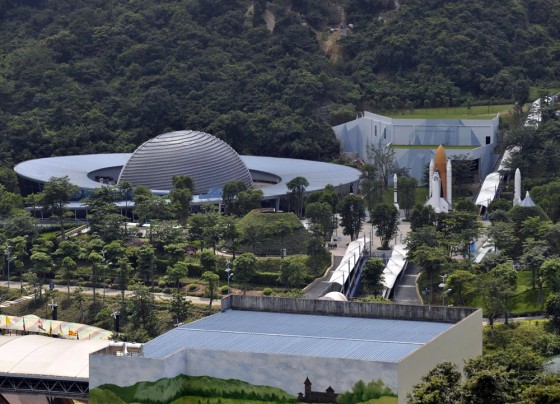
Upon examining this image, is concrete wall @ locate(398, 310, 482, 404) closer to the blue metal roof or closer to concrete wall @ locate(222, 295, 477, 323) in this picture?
the blue metal roof

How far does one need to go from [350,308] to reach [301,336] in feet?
13.5

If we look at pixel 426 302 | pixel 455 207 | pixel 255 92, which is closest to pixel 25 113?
pixel 255 92

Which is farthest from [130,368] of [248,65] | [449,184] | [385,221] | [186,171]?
[248,65]

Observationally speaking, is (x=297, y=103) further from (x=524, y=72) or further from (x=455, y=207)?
(x=455, y=207)

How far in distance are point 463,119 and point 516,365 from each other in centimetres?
5976

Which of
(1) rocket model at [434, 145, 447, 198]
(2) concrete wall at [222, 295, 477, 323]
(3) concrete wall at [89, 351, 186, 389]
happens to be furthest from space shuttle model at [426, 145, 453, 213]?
(3) concrete wall at [89, 351, 186, 389]

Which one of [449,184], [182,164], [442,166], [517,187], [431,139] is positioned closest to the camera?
[517,187]

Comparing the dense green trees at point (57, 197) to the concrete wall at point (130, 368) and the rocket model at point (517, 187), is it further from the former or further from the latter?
the concrete wall at point (130, 368)

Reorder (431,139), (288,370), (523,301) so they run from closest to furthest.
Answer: (288,370), (523,301), (431,139)

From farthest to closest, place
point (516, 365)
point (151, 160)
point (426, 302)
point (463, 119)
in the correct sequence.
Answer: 1. point (463, 119)
2. point (151, 160)
3. point (426, 302)
4. point (516, 365)

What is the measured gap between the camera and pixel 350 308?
6334 cm

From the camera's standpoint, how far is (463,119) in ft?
416

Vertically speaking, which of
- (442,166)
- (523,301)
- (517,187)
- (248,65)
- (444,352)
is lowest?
(523,301)

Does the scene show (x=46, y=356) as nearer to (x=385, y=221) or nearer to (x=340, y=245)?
(x=385, y=221)
